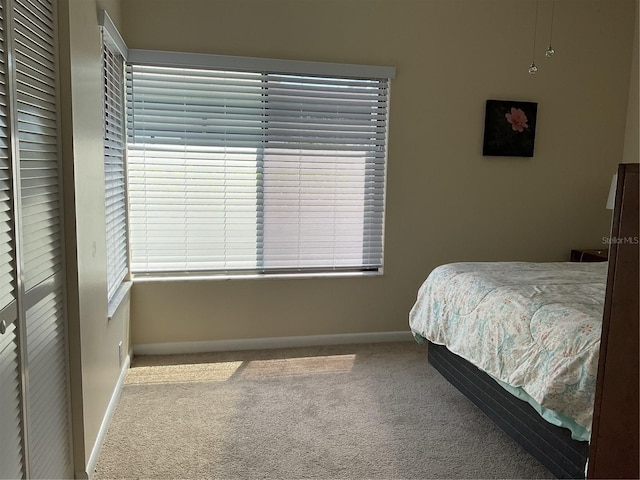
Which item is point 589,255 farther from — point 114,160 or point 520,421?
point 114,160

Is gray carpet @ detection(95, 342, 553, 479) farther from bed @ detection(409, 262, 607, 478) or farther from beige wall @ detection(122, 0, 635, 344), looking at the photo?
beige wall @ detection(122, 0, 635, 344)

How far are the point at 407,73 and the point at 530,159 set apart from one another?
119cm

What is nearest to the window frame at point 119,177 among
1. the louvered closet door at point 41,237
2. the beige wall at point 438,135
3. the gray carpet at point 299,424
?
the beige wall at point 438,135

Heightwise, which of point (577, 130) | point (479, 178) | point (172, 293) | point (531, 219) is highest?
point (577, 130)

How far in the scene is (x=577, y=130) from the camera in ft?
12.9

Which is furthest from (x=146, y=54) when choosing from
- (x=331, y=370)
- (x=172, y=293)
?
(x=331, y=370)

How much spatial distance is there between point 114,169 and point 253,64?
3.77 feet

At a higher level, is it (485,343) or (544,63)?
(544,63)

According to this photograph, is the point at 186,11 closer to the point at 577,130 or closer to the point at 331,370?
the point at 331,370

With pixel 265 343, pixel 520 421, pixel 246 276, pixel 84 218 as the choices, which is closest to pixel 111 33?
pixel 84 218

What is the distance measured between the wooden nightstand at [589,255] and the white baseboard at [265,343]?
1452 millimetres

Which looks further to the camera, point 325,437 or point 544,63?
point 544,63

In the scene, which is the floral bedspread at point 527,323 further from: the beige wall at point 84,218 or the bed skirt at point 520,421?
the beige wall at point 84,218

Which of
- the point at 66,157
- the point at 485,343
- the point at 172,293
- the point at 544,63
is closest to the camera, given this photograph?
the point at 66,157
